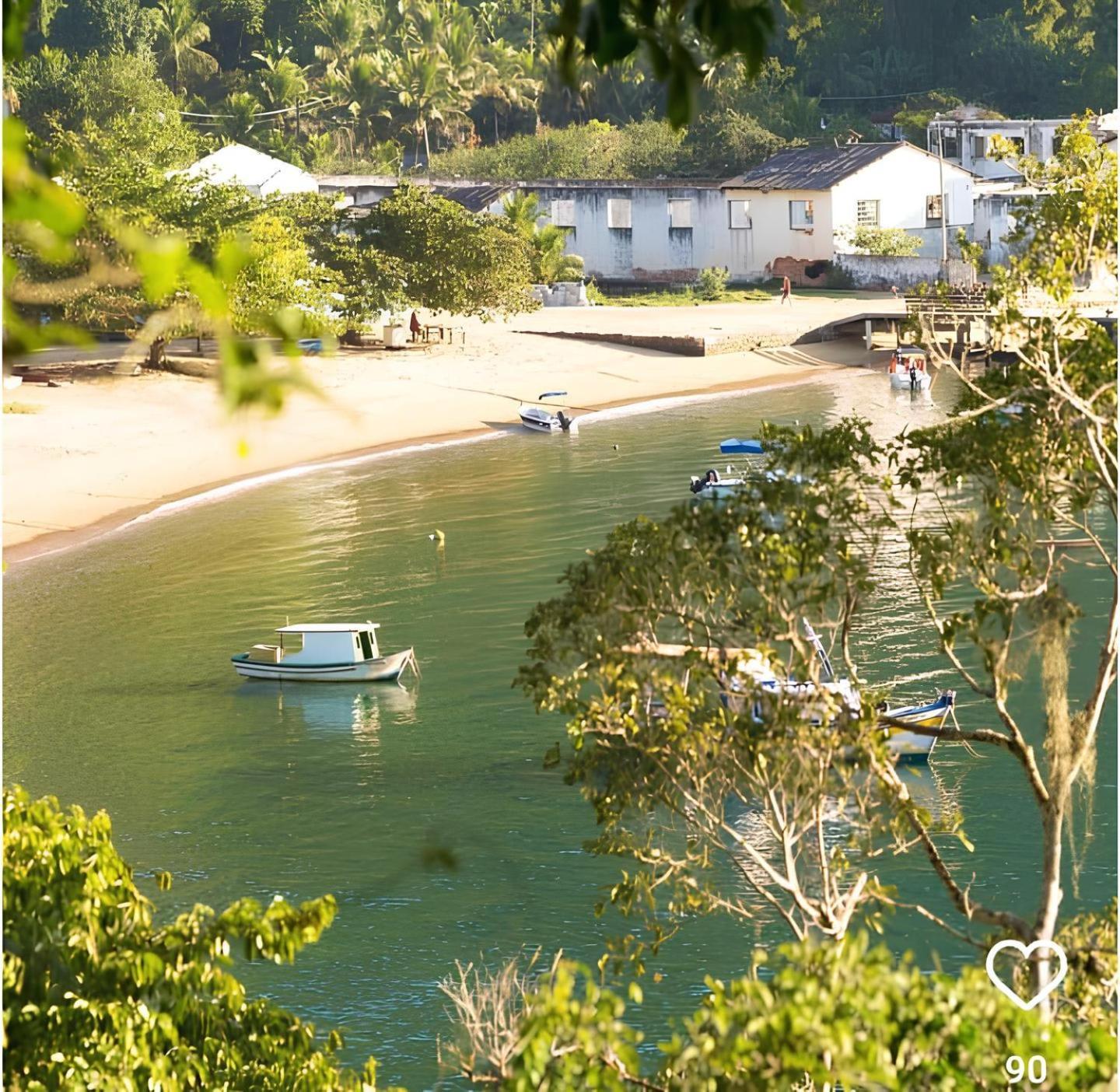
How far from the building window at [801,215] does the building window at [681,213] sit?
5.47 m

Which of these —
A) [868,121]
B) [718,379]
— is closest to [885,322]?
[718,379]

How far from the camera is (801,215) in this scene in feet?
257

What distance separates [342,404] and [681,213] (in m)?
37.3

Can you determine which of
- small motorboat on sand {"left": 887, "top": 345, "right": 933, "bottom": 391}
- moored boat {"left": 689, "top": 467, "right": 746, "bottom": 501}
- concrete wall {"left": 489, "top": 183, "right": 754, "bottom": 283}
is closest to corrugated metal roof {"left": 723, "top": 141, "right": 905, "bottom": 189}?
concrete wall {"left": 489, "top": 183, "right": 754, "bottom": 283}

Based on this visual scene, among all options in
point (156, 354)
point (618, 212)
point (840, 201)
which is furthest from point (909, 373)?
point (618, 212)

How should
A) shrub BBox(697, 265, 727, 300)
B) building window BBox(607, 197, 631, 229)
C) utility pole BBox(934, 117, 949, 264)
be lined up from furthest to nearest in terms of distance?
building window BBox(607, 197, 631, 229)
shrub BBox(697, 265, 727, 300)
utility pole BBox(934, 117, 949, 264)

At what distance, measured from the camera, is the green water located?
63.9ft

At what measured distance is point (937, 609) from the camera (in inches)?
1243

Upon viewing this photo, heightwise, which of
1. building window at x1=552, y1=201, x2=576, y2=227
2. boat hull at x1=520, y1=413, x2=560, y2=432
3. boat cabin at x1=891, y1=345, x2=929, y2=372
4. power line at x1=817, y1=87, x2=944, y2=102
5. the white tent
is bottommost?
boat hull at x1=520, y1=413, x2=560, y2=432

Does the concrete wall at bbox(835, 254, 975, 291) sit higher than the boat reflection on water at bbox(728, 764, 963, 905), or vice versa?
the concrete wall at bbox(835, 254, 975, 291)

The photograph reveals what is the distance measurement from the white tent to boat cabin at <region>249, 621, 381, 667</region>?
1741 inches

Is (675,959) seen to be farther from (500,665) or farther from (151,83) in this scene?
(151,83)

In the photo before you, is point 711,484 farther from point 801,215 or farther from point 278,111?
point 278,111

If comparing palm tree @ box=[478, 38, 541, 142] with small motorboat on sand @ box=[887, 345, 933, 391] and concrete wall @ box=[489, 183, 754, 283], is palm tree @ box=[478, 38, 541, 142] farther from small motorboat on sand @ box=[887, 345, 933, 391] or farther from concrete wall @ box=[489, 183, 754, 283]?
small motorboat on sand @ box=[887, 345, 933, 391]
